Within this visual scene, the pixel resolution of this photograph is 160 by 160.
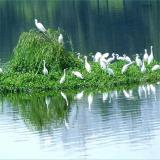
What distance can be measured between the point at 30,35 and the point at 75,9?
52.4m

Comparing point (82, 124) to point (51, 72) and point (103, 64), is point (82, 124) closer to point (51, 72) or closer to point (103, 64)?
point (103, 64)

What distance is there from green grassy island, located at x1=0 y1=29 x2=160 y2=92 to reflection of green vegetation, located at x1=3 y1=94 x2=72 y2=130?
3.10 ft

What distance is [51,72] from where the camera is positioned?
34500 millimetres

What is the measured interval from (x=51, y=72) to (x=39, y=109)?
505cm

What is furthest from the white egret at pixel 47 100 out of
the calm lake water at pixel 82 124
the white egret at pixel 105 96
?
the white egret at pixel 105 96

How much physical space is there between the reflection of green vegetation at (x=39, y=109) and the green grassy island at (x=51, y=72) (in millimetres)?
944

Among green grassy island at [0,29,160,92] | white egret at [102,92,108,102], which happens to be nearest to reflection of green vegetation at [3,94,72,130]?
green grassy island at [0,29,160,92]

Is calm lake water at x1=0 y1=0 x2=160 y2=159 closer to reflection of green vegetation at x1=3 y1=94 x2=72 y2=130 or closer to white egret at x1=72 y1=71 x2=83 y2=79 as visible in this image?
reflection of green vegetation at x1=3 y1=94 x2=72 y2=130

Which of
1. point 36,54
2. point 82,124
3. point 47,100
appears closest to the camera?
point 82,124

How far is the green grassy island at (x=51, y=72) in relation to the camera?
33094 millimetres

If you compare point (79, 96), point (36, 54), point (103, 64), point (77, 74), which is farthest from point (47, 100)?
point (36, 54)

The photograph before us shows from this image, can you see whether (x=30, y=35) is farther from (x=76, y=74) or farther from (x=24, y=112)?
(x=24, y=112)

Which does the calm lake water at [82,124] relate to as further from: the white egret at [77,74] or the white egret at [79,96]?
the white egret at [77,74]

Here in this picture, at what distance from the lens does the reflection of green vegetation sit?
89.0 ft
